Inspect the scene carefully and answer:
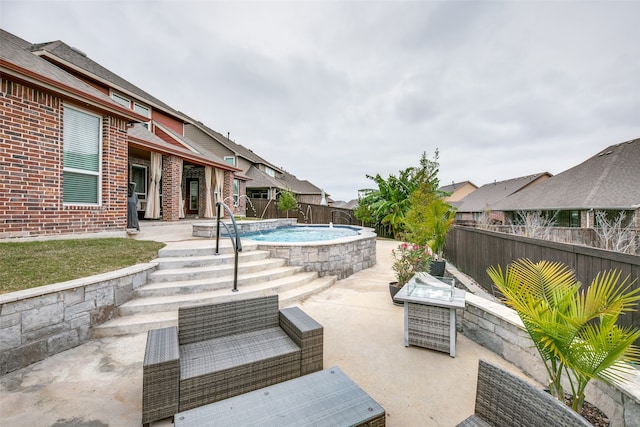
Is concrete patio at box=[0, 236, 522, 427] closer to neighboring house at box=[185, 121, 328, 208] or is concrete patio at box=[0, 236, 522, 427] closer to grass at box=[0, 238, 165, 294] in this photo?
grass at box=[0, 238, 165, 294]

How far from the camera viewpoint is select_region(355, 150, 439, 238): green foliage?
51.4 feet

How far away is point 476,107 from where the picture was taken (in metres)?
13.2

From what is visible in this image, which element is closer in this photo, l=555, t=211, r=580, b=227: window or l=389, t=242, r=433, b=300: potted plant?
l=389, t=242, r=433, b=300: potted plant

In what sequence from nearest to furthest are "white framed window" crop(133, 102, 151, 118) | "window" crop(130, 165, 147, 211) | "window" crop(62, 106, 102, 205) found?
"window" crop(62, 106, 102, 205) < "window" crop(130, 165, 147, 211) < "white framed window" crop(133, 102, 151, 118)

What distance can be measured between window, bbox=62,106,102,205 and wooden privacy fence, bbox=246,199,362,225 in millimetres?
13517

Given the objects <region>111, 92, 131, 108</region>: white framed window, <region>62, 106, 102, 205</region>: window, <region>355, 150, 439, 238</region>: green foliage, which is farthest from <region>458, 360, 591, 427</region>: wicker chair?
<region>111, 92, 131, 108</region>: white framed window

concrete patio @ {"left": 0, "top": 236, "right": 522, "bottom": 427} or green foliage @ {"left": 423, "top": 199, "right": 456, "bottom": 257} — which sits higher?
green foliage @ {"left": 423, "top": 199, "right": 456, "bottom": 257}

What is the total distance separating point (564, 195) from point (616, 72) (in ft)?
27.3

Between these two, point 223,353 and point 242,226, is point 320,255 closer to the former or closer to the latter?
point 223,353

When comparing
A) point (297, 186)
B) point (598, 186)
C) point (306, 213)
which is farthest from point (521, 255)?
point (297, 186)

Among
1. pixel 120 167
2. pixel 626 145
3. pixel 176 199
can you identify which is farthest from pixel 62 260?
pixel 626 145

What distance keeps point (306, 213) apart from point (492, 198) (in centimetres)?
2207

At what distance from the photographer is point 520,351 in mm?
2945

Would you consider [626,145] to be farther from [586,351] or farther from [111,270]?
[111,270]
